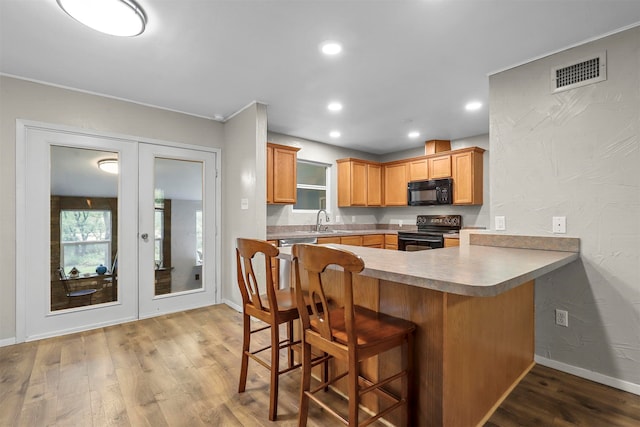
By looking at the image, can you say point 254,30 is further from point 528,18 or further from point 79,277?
point 79,277

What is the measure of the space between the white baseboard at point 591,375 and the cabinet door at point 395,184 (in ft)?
11.6

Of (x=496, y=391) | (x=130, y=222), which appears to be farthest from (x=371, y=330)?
(x=130, y=222)

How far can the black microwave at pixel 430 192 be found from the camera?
4980 mm

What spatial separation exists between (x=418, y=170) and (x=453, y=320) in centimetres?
430

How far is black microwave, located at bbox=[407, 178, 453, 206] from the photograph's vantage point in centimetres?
498

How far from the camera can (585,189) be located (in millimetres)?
2246

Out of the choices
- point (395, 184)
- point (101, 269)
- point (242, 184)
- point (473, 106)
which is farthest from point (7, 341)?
point (395, 184)

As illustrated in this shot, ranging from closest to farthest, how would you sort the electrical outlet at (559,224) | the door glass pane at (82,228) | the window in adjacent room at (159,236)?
the electrical outlet at (559,224) → the door glass pane at (82,228) → the window in adjacent room at (159,236)

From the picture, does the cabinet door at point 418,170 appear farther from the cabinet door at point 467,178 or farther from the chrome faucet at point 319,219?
the chrome faucet at point 319,219

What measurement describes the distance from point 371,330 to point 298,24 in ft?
6.55

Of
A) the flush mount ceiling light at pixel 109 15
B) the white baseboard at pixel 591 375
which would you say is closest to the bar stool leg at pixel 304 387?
the white baseboard at pixel 591 375

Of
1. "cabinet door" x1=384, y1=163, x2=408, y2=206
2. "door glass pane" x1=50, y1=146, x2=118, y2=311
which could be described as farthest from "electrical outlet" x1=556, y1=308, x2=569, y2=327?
"door glass pane" x1=50, y1=146, x2=118, y2=311

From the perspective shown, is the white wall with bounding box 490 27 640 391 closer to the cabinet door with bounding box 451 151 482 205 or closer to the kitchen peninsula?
the kitchen peninsula

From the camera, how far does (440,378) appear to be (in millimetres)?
1471
